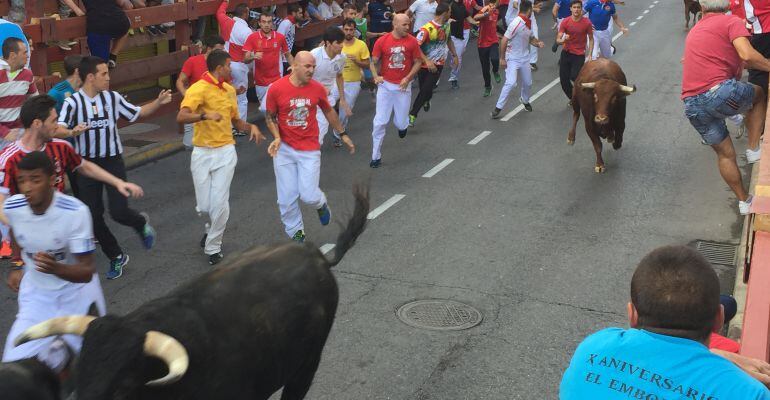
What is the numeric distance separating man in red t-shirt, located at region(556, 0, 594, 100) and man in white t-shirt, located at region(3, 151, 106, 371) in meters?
11.9

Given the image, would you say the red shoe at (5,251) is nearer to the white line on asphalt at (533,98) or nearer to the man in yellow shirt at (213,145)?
the man in yellow shirt at (213,145)

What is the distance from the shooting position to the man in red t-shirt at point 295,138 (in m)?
9.64

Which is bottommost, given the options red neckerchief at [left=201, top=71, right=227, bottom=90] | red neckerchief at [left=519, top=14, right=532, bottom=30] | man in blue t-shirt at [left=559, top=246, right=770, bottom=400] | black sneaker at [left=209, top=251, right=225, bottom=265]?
black sneaker at [left=209, top=251, right=225, bottom=265]

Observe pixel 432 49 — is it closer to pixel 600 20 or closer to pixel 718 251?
pixel 600 20

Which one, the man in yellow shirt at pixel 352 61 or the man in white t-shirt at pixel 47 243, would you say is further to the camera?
the man in yellow shirt at pixel 352 61

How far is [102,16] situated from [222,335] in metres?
10.3

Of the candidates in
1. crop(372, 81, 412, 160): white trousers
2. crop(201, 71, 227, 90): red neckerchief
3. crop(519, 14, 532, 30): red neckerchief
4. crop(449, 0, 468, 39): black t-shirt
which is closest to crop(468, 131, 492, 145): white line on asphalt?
crop(372, 81, 412, 160): white trousers

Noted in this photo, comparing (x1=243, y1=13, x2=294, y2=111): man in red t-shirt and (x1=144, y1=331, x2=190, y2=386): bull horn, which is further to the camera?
(x1=243, y1=13, x2=294, y2=111): man in red t-shirt

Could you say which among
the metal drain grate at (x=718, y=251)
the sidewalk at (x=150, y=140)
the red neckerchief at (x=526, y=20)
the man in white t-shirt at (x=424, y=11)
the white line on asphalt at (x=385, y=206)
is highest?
the red neckerchief at (x=526, y=20)

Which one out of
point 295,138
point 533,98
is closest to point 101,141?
point 295,138

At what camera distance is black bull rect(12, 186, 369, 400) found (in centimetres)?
409

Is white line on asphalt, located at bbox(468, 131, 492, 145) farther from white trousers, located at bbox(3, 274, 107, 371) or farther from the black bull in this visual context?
white trousers, located at bbox(3, 274, 107, 371)

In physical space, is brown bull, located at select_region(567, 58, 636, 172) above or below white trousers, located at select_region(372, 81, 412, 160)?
above

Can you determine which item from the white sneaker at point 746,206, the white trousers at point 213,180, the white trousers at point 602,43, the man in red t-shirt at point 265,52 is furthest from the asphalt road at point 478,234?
the white trousers at point 602,43
